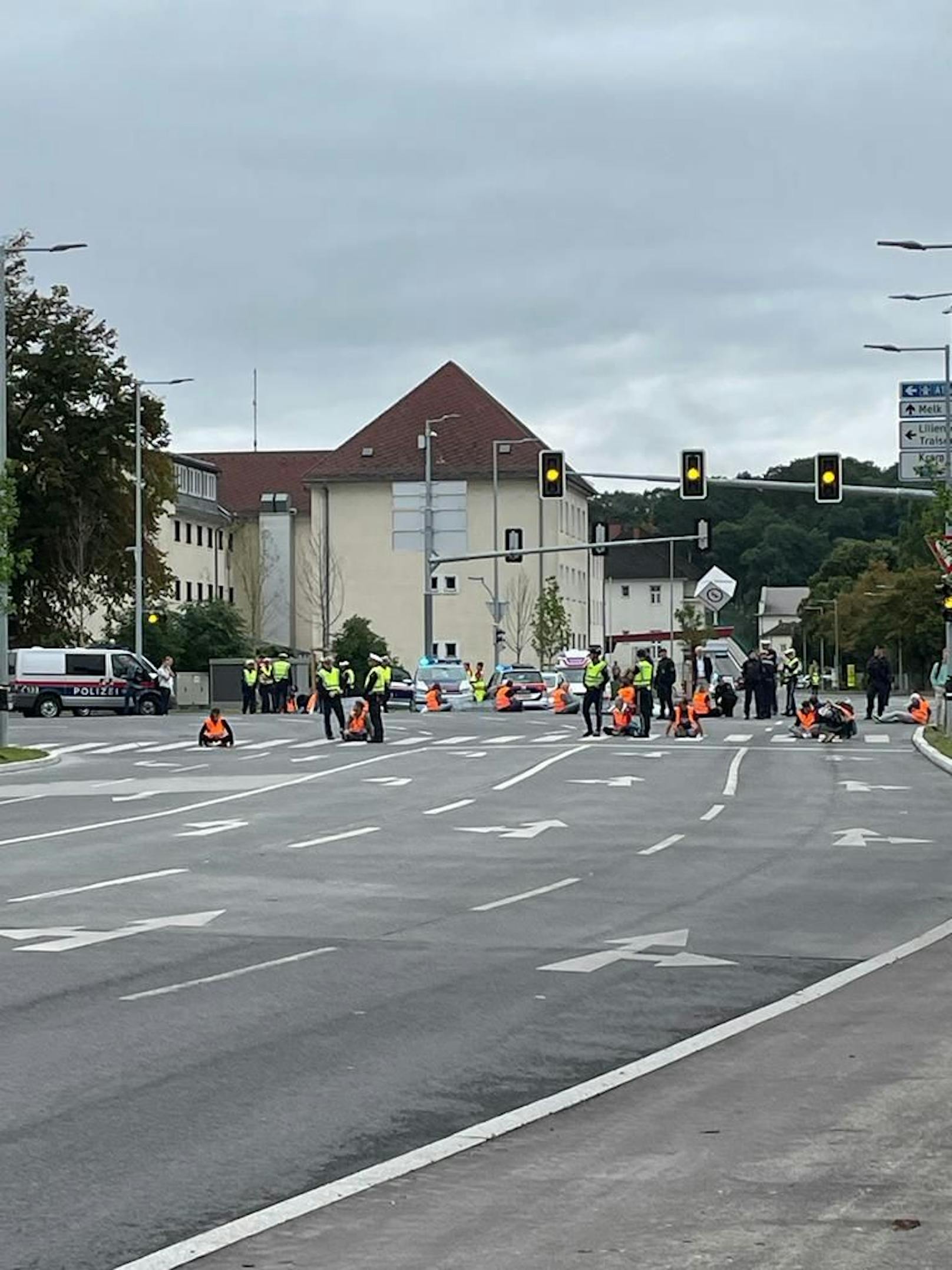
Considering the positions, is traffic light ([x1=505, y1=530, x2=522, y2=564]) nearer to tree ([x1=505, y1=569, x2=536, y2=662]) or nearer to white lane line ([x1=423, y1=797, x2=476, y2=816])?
white lane line ([x1=423, y1=797, x2=476, y2=816])

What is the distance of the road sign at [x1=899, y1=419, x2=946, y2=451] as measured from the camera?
4700cm

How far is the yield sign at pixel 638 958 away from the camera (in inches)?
537

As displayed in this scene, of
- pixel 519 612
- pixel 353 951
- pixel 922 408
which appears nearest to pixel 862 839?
pixel 353 951

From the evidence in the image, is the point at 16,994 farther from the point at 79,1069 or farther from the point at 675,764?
the point at 675,764

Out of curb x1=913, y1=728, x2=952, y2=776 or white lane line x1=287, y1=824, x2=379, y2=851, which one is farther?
curb x1=913, y1=728, x2=952, y2=776

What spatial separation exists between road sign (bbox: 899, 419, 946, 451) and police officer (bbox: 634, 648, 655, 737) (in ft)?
27.2

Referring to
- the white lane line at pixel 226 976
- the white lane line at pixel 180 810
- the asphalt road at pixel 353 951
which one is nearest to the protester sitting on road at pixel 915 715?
the white lane line at pixel 180 810

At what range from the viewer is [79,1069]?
9.93 meters

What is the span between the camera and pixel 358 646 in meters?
97.3

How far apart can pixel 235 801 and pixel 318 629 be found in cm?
9875

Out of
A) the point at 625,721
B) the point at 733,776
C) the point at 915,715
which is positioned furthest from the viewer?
the point at 915,715

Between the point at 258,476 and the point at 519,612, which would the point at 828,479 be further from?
the point at 258,476

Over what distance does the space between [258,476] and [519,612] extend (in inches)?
1225

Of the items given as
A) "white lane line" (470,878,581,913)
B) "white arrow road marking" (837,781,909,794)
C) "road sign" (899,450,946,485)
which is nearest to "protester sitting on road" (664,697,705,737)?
"road sign" (899,450,946,485)
